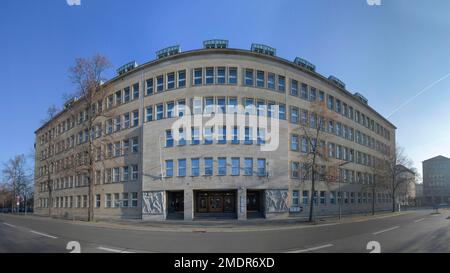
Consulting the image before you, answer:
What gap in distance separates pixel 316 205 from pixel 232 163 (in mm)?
9977

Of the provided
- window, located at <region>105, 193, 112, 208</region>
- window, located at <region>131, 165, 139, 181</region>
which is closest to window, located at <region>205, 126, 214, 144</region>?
window, located at <region>131, 165, 139, 181</region>

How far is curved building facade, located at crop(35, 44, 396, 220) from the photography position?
73.8 feet

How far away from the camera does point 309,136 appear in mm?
21578

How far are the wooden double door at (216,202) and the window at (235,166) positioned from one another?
8.79 ft

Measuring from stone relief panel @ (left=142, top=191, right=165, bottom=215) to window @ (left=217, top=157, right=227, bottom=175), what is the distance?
19.1 ft

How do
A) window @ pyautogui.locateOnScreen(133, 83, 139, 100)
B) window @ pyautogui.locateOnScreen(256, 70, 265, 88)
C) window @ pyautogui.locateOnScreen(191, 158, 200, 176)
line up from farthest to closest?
window @ pyautogui.locateOnScreen(133, 83, 139, 100), window @ pyautogui.locateOnScreen(191, 158, 200, 176), window @ pyautogui.locateOnScreen(256, 70, 265, 88)

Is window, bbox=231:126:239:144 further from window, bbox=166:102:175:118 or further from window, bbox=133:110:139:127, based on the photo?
window, bbox=133:110:139:127

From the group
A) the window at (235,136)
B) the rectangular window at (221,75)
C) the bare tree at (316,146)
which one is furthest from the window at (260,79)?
the bare tree at (316,146)

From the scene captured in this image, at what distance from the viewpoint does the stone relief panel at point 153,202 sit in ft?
87.8

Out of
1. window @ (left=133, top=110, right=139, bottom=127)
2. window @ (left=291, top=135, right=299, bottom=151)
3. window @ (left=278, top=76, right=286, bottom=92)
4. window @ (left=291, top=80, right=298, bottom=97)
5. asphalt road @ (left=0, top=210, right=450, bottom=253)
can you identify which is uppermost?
window @ (left=278, top=76, right=286, bottom=92)

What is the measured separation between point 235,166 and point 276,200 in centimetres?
482

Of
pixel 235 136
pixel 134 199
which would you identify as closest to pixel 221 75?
pixel 235 136

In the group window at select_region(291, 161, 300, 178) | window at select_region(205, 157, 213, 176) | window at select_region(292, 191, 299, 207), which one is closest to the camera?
window at select_region(205, 157, 213, 176)

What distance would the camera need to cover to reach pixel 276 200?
85.6 ft
